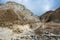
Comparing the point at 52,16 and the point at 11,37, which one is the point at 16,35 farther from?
the point at 52,16

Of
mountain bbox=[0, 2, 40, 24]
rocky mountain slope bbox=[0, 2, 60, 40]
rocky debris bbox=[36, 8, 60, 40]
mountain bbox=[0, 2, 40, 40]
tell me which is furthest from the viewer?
mountain bbox=[0, 2, 40, 24]

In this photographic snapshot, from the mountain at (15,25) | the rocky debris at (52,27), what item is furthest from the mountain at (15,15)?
the rocky debris at (52,27)

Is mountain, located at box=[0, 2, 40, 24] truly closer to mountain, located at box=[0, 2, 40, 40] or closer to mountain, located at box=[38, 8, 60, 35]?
mountain, located at box=[0, 2, 40, 40]

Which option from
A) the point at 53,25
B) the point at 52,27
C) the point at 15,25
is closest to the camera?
the point at 15,25

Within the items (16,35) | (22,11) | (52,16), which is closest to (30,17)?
(22,11)

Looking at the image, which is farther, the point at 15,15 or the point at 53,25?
the point at 53,25

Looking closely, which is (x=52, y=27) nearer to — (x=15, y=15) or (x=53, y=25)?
(x=53, y=25)

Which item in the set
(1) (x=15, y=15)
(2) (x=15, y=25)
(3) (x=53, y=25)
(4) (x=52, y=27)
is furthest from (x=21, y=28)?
(3) (x=53, y=25)

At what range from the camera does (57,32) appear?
30125 mm

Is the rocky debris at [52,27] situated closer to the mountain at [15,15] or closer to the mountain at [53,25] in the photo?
the mountain at [53,25]

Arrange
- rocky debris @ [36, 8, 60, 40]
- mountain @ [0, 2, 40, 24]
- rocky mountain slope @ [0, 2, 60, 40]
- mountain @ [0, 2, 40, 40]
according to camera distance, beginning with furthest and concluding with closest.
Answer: mountain @ [0, 2, 40, 24] → rocky debris @ [36, 8, 60, 40] → rocky mountain slope @ [0, 2, 60, 40] → mountain @ [0, 2, 40, 40]

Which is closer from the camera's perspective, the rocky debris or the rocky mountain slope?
the rocky mountain slope

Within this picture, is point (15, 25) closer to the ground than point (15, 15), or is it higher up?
closer to the ground

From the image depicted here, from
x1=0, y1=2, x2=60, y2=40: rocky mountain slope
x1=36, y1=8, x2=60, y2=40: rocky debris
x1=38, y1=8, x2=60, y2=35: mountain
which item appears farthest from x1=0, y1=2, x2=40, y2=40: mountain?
x1=38, y1=8, x2=60, y2=35: mountain
